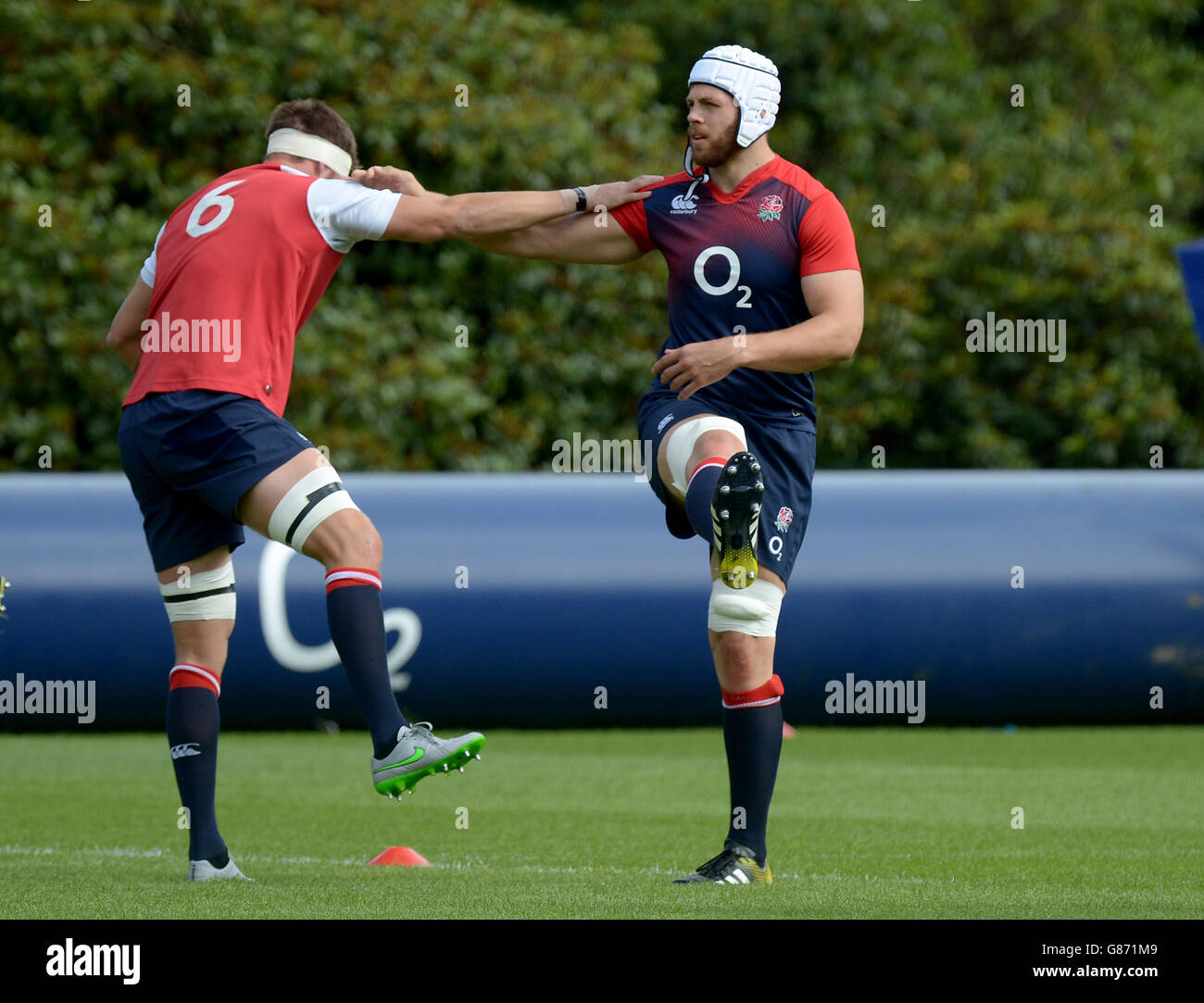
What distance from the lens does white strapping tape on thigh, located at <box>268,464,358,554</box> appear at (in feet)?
14.3

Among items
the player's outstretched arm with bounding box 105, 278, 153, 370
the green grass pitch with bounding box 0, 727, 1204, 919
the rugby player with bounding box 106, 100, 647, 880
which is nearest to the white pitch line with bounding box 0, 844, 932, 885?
the green grass pitch with bounding box 0, 727, 1204, 919

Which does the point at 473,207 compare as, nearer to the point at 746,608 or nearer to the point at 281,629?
the point at 746,608

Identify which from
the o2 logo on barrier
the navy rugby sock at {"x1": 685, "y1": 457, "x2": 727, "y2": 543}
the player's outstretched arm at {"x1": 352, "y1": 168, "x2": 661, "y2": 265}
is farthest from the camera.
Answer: the o2 logo on barrier

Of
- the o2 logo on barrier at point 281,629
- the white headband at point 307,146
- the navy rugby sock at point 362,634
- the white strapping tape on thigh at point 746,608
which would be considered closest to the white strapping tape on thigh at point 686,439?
the white strapping tape on thigh at point 746,608

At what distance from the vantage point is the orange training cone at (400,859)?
4977 mm

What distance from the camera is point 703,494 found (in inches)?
179

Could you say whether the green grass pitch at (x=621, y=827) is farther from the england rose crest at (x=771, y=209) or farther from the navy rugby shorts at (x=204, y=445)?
the england rose crest at (x=771, y=209)

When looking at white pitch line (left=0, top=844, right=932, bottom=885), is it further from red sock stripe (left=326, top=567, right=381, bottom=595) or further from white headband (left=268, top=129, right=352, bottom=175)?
white headband (left=268, top=129, right=352, bottom=175)

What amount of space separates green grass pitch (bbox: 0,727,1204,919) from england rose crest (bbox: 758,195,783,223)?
1755mm

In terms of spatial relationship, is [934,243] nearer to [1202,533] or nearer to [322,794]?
[1202,533]

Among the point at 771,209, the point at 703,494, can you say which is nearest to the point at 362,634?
the point at 703,494

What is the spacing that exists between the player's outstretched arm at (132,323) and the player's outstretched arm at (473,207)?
2.21ft

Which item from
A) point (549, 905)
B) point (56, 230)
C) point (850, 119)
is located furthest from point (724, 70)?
point (850, 119)

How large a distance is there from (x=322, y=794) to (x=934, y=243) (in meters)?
9.12
